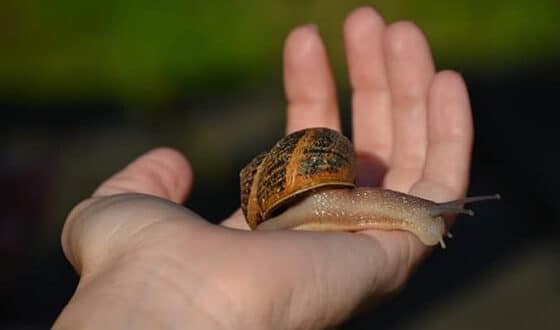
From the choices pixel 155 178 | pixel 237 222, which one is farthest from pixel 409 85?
pixel 155 178

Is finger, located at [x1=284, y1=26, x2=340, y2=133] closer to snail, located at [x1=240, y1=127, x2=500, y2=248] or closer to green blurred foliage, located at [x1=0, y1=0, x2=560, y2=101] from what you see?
snail, located at [x1=240, y1=127, x2=500, y2=248]

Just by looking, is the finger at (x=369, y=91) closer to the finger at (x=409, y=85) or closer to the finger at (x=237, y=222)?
the finger at (x=409, y=85)

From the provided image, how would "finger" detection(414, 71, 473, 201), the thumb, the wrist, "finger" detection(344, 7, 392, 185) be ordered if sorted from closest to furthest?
the wrist → the thumb → "finger" detection(414, 71, 473, 201) → "finger" detection(344, 7, 392, 185)

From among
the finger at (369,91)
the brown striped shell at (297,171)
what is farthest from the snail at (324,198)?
the finger at (369,91)

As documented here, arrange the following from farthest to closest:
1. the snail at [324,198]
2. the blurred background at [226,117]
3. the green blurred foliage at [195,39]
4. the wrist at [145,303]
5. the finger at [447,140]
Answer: the green blurred foliage at [195,39] → the blurred background at [226,117] → the finger at [447,140] → the snail at [324,198] → the wrist at [145,303]

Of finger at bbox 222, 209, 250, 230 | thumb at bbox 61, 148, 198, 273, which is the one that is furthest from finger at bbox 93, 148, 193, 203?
finger at bbox 222, 209, 250, 230

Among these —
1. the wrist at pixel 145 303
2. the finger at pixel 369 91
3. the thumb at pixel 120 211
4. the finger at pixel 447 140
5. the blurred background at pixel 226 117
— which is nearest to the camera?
the wrist at pixel 145 303

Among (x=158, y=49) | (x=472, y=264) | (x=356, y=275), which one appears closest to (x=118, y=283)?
Answer: (x=356, y=275)

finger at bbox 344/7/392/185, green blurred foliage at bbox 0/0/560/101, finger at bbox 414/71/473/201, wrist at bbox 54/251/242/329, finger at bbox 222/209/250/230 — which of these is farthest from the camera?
green blurred foliage at bbox 0/0/560/101
